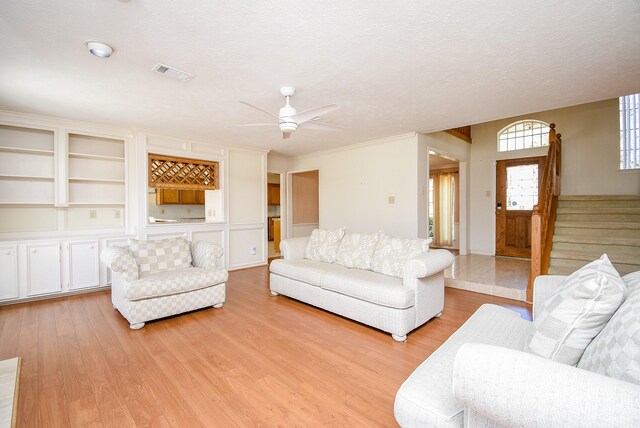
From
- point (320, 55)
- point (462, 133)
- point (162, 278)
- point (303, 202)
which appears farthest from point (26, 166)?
point (462, 133)

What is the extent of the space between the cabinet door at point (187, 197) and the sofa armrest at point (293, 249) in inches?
163

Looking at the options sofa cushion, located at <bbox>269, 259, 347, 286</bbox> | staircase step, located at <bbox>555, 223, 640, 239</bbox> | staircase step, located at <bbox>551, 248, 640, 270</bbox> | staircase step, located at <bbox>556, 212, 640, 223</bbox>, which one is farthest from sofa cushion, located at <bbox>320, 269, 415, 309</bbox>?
staircase step, located at <bbox>556, 212, 640, 223</bbox>

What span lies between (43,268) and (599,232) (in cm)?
763

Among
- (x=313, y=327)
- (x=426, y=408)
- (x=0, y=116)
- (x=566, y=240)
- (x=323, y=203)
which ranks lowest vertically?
(x=313, y=327)

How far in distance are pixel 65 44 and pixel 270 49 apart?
1521mm

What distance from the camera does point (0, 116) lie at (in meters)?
3.70

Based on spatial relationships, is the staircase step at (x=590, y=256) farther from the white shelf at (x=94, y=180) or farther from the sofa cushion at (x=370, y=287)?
the white shelf at (x=94, y=180)

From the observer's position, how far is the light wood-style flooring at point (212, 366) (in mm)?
1729

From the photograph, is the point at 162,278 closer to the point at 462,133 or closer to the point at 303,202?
the point at 303,202

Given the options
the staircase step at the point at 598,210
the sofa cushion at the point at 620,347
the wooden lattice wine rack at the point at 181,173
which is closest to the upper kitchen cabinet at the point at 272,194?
the wooden lattice wine rack at the point at 181,173

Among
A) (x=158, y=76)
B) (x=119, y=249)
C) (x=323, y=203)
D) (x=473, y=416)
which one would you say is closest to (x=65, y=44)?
(x=158, y=76)

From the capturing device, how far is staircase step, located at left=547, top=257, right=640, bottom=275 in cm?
344

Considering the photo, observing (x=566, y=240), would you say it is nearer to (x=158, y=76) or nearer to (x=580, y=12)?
(x=580, y=12)

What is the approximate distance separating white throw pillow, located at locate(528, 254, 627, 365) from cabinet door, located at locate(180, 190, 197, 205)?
24.1 feet
